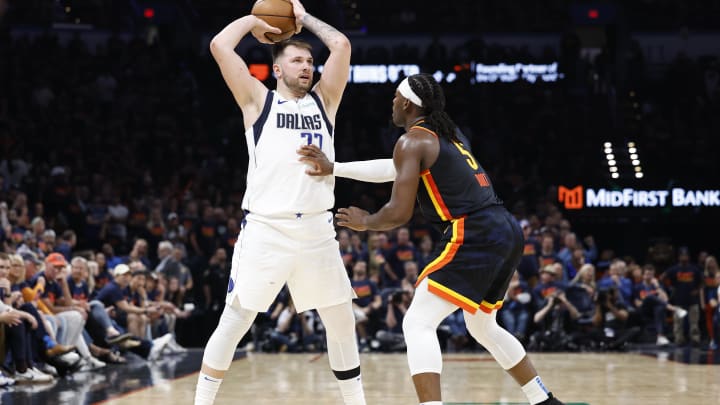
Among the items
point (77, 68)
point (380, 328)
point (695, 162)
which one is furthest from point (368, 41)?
point (380, 328)

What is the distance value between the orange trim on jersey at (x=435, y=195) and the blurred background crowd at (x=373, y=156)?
536cm

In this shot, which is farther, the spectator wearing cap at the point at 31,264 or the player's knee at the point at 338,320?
the spectator wearing cap at the point at 31,264

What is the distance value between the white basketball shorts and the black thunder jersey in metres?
0.62

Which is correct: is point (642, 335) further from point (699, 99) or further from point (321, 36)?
point (321, 36)

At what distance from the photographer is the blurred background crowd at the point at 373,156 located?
48.3 ft

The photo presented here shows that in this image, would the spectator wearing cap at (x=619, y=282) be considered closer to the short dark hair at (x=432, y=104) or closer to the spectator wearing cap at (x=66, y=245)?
the spectator wearing cap at (x=66, y=245)

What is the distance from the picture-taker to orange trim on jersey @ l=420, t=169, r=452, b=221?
5.52m

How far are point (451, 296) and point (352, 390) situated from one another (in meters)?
0.86

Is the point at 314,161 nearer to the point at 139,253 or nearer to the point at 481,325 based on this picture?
the point at 481,325

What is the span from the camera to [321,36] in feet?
19.4

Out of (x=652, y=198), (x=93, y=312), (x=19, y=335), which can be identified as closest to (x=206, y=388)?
(x=19, y=335)

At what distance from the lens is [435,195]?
18.2 feet

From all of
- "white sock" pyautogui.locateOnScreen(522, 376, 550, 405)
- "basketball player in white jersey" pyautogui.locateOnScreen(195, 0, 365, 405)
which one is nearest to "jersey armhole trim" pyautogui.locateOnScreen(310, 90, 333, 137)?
"basketball player in white jersey" pyautogui.locateOnScreen(195, 0, 365, 405)

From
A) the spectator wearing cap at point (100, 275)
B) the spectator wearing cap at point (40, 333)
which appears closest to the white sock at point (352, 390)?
the spectator wearing cap at point (40, 333)
